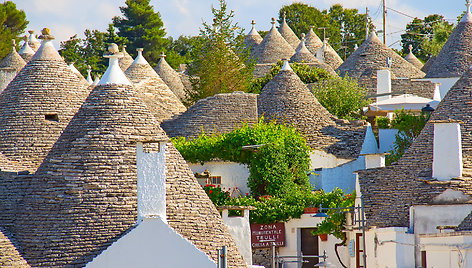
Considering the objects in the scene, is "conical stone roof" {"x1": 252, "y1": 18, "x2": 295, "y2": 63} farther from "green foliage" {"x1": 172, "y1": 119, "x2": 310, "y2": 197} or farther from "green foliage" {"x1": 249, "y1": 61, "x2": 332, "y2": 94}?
"green foliage" {"x1": 172, "y1": 119, "x2": 310, "y2": 197}

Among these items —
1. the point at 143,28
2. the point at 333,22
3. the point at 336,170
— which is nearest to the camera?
the point at 336,170

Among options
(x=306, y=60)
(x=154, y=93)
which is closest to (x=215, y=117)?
(x=154, y=93)

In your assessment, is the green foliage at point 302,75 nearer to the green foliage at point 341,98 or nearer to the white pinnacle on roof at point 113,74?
the green foliage at point 341,98

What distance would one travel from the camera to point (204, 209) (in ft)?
69.4

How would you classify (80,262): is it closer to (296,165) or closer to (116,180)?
(116,180)

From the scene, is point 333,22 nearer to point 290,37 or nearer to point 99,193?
point 290,37

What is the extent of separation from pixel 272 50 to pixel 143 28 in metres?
23.3

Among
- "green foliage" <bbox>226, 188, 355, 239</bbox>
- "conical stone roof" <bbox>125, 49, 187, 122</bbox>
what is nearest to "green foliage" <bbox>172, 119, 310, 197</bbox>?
"green foliage" <bbox>226, 188, 355, 239</bbox>

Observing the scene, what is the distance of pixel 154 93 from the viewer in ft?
136

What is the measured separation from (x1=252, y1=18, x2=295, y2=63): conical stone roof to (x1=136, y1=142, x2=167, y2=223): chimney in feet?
125

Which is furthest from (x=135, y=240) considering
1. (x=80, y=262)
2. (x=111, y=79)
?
(x=111, y=79)

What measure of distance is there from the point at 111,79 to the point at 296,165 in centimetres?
1309

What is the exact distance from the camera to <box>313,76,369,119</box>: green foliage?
44812 millimetres

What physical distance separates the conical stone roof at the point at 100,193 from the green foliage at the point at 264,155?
11.4 m
